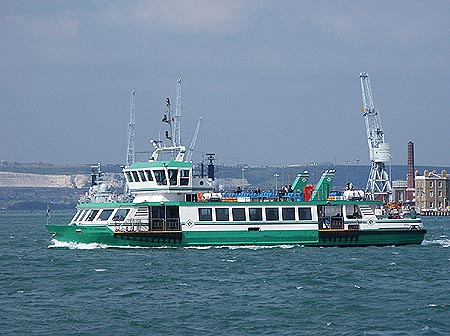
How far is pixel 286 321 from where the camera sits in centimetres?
3500

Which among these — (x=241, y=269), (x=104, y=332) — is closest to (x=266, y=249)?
(x=241, y=269)

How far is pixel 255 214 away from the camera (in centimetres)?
6294

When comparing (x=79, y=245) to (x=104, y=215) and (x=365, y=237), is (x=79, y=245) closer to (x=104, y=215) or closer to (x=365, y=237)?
(x=104, y=215)

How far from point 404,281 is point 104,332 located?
58.7 feet

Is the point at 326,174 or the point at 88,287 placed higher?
the point at 326,174

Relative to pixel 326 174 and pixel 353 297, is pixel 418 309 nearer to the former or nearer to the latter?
pixel 353 297

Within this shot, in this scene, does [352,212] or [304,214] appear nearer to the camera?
[304,214]

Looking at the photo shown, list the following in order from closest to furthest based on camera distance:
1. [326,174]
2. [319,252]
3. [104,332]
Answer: [104,332] → [319,252] → [326,174]

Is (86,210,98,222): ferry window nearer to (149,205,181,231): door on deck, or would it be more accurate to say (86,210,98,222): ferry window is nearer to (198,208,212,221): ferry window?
(149,205,181,231): door on deck

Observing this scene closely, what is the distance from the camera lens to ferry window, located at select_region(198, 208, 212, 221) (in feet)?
205

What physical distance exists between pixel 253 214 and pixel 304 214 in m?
3.41

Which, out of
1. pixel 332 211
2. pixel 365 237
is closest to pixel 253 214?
pixel 332 211

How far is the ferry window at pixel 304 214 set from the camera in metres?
63.5

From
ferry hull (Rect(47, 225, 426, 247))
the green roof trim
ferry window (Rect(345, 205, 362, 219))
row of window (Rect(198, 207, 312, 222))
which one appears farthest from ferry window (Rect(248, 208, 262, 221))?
ferry window (Rect(345, 205, 362, 219))
